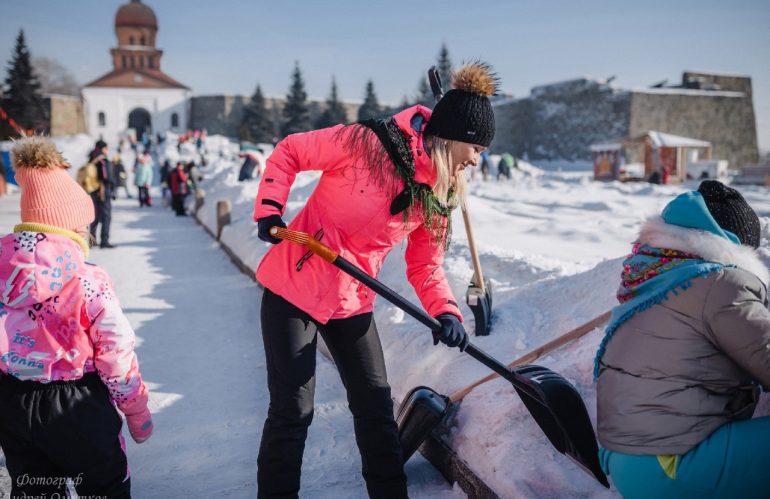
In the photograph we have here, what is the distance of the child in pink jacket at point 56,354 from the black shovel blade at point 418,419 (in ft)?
3.73

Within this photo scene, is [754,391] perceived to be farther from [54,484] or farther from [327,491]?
[54,484]

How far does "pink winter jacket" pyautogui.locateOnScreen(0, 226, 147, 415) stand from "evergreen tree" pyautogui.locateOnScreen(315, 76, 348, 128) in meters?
52.3

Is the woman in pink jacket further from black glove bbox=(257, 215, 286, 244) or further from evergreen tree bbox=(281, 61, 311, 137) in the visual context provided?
evergreen tree bbox=(281, 61, 311, 137)

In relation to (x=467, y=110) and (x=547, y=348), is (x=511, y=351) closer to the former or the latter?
(x=547, y=348)

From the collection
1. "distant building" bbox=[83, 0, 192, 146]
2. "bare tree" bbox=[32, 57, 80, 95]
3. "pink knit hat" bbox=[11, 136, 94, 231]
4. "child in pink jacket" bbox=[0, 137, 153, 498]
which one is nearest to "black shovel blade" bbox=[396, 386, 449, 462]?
"child in pink jacket" bbox=[0, 137, 153, 498]

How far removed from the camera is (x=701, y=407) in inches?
63.1

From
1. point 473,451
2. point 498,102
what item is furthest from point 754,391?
point 498,102

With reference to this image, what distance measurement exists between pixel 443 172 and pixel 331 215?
1.43ft

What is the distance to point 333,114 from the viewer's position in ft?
176

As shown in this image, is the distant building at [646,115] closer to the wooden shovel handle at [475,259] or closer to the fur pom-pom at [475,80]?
the wooden shovel handle at [475,259]

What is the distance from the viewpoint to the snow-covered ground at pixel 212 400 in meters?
2.54

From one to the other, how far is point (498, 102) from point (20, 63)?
128ft

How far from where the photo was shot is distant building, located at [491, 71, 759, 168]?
3712 centimetres

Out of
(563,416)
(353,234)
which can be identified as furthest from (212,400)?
(563,416)
